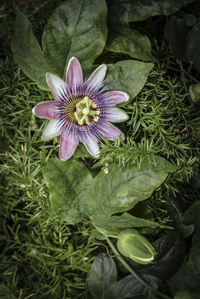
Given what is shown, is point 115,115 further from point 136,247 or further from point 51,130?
point 136,247

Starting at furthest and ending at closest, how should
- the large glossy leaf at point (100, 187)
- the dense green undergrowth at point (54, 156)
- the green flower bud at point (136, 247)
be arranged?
the dense green undergrowth at point (54, 156) → the large glossy leaf at point (100, 187) → the green flower bud at point (136, 247)

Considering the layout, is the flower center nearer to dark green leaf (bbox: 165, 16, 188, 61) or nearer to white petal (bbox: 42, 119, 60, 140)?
white petal (bbox: 42, 119, 60, 140)

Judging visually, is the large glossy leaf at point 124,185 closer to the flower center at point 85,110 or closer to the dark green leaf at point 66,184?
the dark green leaf at point 66,184

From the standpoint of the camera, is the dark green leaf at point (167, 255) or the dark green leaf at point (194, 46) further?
the dark green leaf at point (194, 46)

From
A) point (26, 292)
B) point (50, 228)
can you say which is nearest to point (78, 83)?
point (50, 228)

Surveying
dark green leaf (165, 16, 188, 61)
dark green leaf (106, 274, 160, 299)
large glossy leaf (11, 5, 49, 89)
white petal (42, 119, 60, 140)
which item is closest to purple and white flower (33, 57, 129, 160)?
white petal (42, 119, 60, 140)

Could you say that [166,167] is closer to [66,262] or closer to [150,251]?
[150,251]

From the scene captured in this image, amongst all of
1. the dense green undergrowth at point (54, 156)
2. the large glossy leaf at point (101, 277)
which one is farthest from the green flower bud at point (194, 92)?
the large glossy leaf at point (101, 277)
